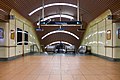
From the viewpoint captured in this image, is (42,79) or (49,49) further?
(49,49)

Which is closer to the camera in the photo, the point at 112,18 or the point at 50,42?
the point at 112,18

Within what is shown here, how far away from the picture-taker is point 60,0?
1678cm

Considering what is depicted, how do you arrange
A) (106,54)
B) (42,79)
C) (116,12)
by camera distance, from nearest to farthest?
(42,79) < (116,12) < (106,54)

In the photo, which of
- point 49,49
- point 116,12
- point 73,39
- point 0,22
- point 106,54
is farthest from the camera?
point 73,39

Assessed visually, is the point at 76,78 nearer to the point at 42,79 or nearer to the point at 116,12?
the point at 42,79

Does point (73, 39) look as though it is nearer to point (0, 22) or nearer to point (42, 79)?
point (0, 22)

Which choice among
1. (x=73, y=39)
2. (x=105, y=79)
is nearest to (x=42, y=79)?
(x=105, y=79)

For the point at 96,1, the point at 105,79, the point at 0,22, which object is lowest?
the point at 105,79

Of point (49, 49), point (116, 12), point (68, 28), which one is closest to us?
point (116, 12)

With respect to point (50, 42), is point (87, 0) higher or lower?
higher

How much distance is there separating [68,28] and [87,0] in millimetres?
14939

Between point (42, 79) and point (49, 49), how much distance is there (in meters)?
17.9

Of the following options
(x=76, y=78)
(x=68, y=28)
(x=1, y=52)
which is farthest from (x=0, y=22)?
(x=68, y=28)

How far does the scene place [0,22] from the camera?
12.4 m
